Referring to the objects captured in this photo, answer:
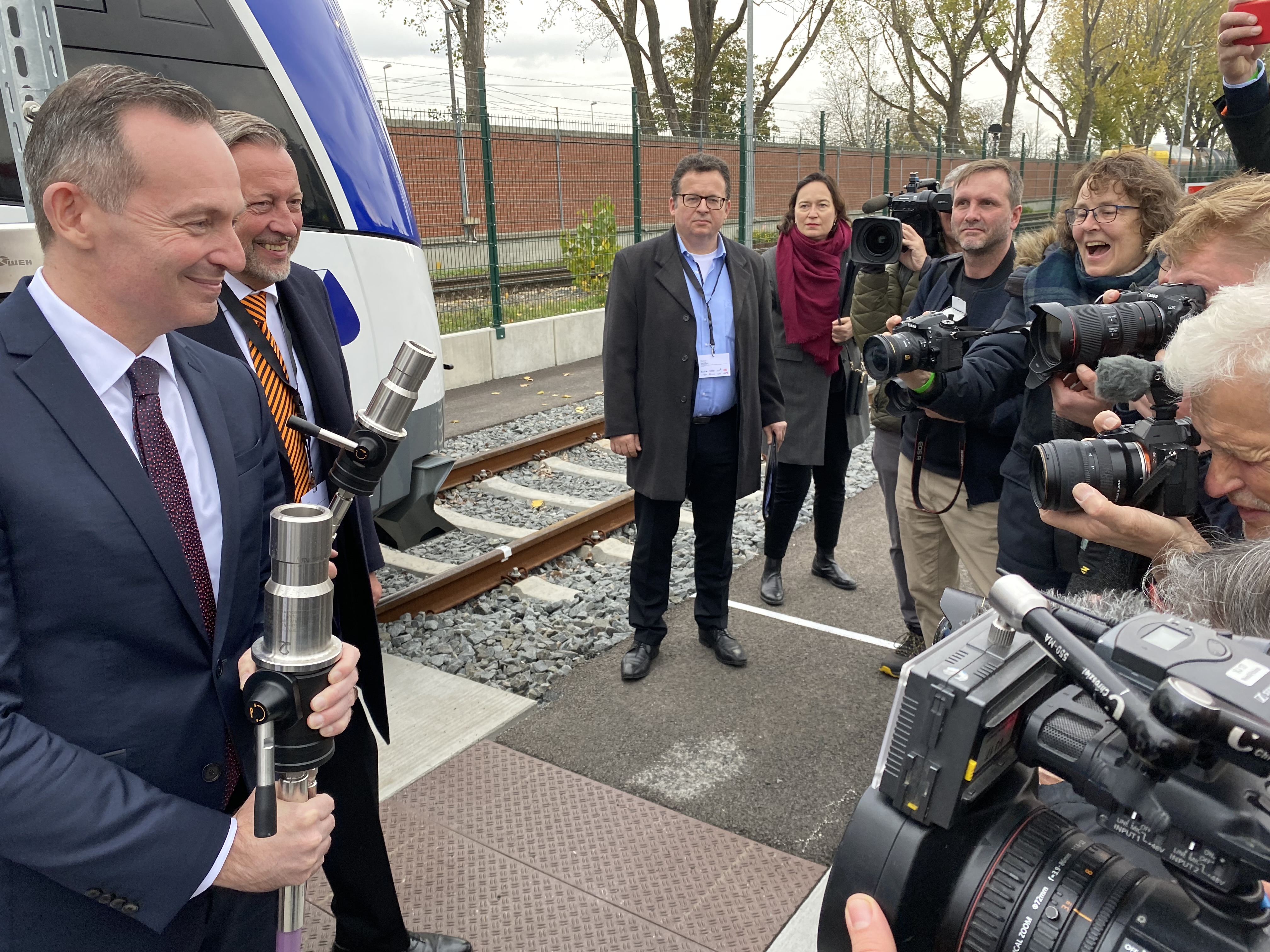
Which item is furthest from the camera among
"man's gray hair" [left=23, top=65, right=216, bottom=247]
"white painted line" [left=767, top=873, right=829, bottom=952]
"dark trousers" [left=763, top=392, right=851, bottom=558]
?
"dark trousers" [left=763, top=392, right=851, bottom=558]

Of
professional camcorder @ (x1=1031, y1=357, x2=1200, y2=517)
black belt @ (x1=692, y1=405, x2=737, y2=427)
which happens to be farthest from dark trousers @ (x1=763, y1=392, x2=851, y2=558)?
professional camcorder @ (x1=1031, y1=357, x2=1200, y2=517)

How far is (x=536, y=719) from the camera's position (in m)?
3.67

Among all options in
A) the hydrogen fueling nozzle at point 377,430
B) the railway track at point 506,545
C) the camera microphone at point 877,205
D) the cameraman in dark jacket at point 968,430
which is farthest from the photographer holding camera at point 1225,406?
the railway track at point 506,545

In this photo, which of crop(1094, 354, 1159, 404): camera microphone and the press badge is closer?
crop(1094, 354, 1159, 404): camera microphone

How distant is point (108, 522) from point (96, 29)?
265cm

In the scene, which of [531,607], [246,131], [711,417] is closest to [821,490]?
[711,417]

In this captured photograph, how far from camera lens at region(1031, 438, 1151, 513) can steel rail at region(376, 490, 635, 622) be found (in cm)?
290

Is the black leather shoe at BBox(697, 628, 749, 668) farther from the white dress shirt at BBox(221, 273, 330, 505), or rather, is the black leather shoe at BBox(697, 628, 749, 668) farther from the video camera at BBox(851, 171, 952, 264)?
the white dress shirt at BBox(221, 273, 330, 505)

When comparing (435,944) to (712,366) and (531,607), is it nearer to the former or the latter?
(531,607)

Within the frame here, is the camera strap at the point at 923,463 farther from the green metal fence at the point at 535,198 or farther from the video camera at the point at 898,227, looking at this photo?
the green metal fence at the point at 535,198

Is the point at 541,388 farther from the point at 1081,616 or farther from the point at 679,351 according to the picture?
the point at 1081,616

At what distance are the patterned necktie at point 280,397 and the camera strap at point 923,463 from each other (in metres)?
2.35

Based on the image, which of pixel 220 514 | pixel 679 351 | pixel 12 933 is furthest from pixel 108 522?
pixel 679 351

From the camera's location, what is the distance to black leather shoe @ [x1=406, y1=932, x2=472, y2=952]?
2.44 m
